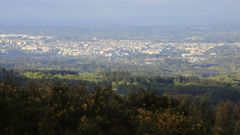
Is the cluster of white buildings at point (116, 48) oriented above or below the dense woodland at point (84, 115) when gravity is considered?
below

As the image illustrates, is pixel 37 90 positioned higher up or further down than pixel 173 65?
higher up

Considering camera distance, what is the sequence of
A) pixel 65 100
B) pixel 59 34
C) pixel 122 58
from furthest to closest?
pixel 59 34
pixel 122 58
pixel 65 100

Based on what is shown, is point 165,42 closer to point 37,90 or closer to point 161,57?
point 161,57

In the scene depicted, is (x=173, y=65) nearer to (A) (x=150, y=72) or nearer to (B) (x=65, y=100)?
(A) (x=150, y=72)

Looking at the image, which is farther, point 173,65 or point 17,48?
point 17,48

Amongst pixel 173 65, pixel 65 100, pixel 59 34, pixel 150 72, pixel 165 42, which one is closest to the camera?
pixel 65 100

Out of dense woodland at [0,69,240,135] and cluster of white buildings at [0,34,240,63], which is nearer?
dense woodland at [0,69,240,135]

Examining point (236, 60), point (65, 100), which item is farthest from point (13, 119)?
point (236, 60)

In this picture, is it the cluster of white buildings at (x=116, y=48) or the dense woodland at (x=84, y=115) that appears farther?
the cluster of white buildings at (x=116, y=48)

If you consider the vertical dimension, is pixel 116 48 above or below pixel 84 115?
below

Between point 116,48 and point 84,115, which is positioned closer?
point 84,115

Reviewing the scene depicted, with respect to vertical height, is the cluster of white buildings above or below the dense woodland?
below
